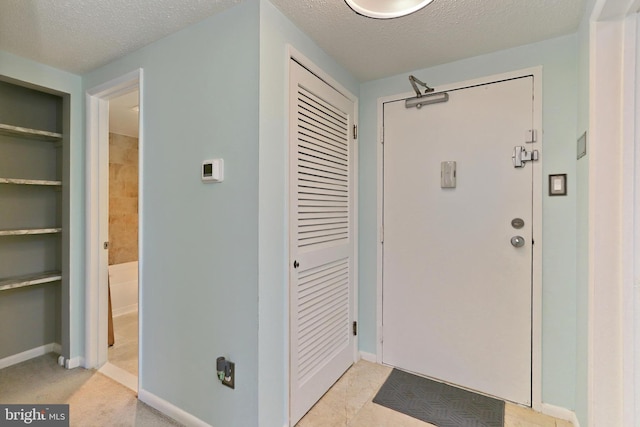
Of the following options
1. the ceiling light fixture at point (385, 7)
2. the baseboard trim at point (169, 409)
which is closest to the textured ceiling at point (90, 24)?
the ceiling light fixture at point (385, 7)

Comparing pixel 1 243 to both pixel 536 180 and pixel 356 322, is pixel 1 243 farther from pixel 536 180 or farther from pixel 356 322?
pixel 536 180

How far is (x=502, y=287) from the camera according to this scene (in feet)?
6.24

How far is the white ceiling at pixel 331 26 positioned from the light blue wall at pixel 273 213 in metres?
0.17

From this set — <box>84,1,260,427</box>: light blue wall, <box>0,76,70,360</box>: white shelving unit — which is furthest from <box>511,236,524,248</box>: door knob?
<box>0,76,70,360</box>: white shelving unit

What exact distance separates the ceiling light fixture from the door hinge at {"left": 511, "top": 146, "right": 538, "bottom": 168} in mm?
1230

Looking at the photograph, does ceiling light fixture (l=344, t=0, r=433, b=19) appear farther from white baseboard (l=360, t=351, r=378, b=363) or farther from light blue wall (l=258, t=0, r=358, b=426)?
white baseboard (l=360, t=351, r=378, b=363)

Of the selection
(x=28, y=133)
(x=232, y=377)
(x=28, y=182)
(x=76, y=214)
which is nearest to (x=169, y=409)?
(x=232, y=377)

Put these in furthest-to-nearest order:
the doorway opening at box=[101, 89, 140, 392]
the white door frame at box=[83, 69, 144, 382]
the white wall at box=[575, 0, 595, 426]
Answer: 1. the doorway opening at box=[101, 89, 140, 392]
2. the white door frame at box=[83, 69, 144, 382]
3. the white wall at box=[575, 0, 595, 426]

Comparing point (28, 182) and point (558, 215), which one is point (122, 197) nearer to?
point (28, 182)

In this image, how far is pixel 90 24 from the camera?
1.64 meters

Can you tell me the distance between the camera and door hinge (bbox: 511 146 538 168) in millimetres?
1794

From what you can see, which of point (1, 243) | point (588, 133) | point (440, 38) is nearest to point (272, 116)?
point (440, 38)

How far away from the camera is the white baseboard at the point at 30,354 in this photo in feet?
7.50

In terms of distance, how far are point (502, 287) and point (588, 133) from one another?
38.7 inches
